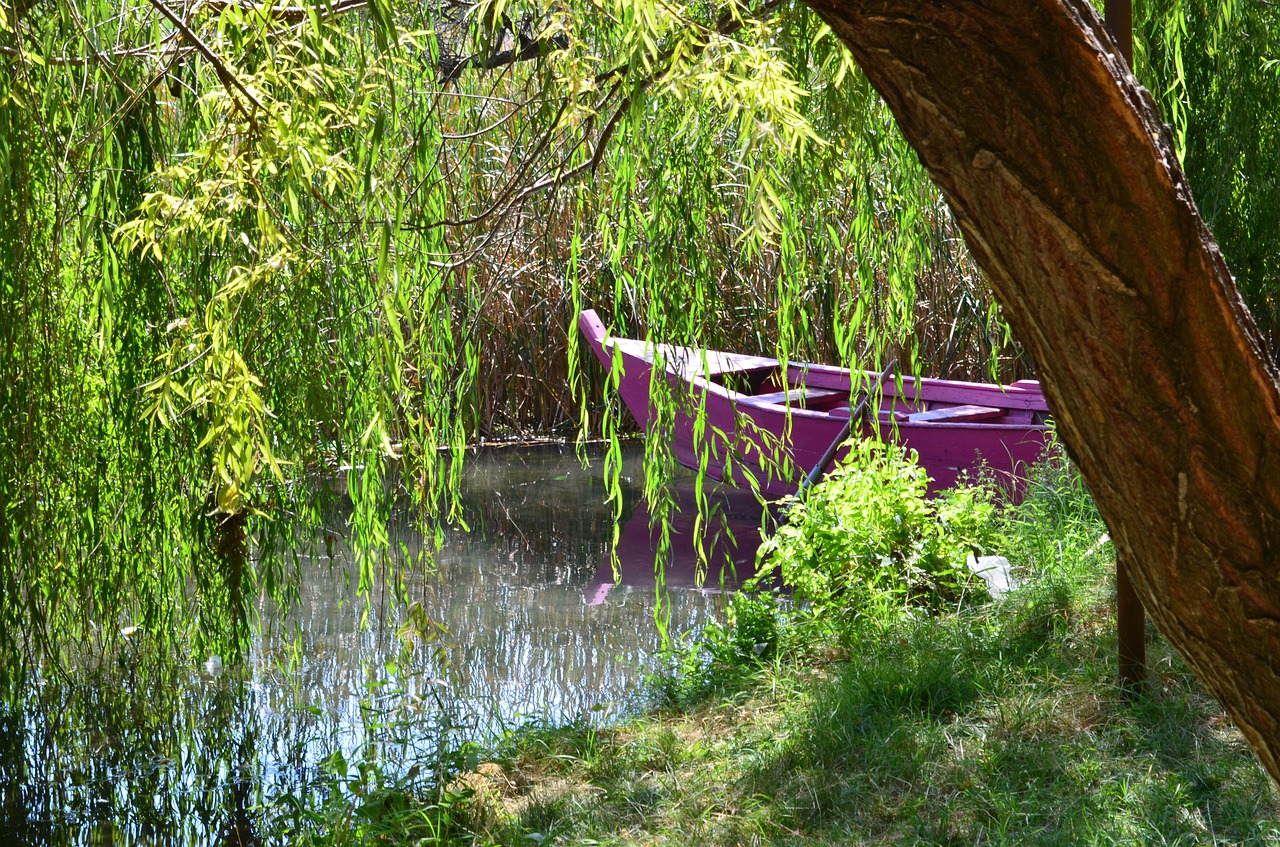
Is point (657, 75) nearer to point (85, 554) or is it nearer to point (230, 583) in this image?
point (230, 583)

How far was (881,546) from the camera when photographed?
4285mm

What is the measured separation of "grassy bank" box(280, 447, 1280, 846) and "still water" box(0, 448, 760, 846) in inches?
14.8

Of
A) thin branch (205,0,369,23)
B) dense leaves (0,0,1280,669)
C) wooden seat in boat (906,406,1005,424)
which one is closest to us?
thin branch (205,0,369,23)

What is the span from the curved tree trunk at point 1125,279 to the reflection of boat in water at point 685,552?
4.17 metres

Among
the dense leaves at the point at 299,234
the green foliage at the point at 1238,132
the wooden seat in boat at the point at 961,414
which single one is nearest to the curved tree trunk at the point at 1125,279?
the dense leaves at the point at 299,234

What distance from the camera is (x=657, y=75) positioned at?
2.38 m

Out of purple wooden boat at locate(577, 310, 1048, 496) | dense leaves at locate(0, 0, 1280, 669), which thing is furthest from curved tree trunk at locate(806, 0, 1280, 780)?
purple wooden boat at locate(577, 310, 1048, 496)

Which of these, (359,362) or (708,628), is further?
(708,628)

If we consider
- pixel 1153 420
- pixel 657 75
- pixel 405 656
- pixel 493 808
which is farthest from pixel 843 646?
pixel 1153 420

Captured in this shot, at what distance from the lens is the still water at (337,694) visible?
3555 mm

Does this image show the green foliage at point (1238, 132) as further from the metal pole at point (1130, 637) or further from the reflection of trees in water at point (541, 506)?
the reflection of trees in water at point (541, 506)

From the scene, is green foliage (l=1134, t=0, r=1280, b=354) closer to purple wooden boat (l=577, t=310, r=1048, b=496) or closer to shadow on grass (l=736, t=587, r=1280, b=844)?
purple wooden boat (l=577, t=310, r=1048, b=496)

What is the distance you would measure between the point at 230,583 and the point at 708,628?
1837 mm

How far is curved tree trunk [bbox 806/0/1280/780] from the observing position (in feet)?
3.05
